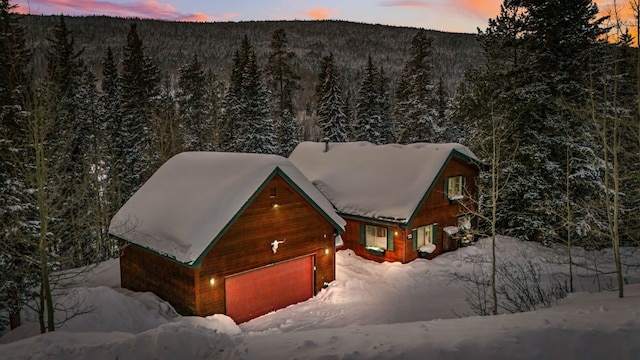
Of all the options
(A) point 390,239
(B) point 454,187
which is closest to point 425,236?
(A) point 390,239

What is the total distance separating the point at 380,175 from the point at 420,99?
693 inches

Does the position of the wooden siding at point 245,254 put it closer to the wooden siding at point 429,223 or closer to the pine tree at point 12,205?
the pine tree at point 12,205

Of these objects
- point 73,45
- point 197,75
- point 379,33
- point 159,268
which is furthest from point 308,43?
point 159,268

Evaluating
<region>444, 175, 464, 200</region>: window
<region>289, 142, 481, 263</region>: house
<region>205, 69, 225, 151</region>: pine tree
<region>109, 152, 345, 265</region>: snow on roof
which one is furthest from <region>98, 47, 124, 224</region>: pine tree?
<region>444, 175, 464, 200</region>: window

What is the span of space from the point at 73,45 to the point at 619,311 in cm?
3306

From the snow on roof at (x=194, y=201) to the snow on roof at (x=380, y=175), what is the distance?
15.8ft

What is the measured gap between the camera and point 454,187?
992 inches

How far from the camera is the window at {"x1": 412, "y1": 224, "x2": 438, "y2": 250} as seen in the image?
22.3 m

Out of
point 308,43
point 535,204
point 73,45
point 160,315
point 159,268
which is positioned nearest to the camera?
point 160,315

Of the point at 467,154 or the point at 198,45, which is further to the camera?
the point at 198,45

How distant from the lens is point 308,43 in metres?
114

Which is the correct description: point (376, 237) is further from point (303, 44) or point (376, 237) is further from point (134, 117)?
point (303, 44)

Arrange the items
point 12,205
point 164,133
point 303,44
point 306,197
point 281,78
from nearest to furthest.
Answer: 1. point 12,205
2. point 306,197
3. point 164,133
4. point 281,78
5. point 303,44

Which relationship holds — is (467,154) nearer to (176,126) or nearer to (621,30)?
(621,30)
